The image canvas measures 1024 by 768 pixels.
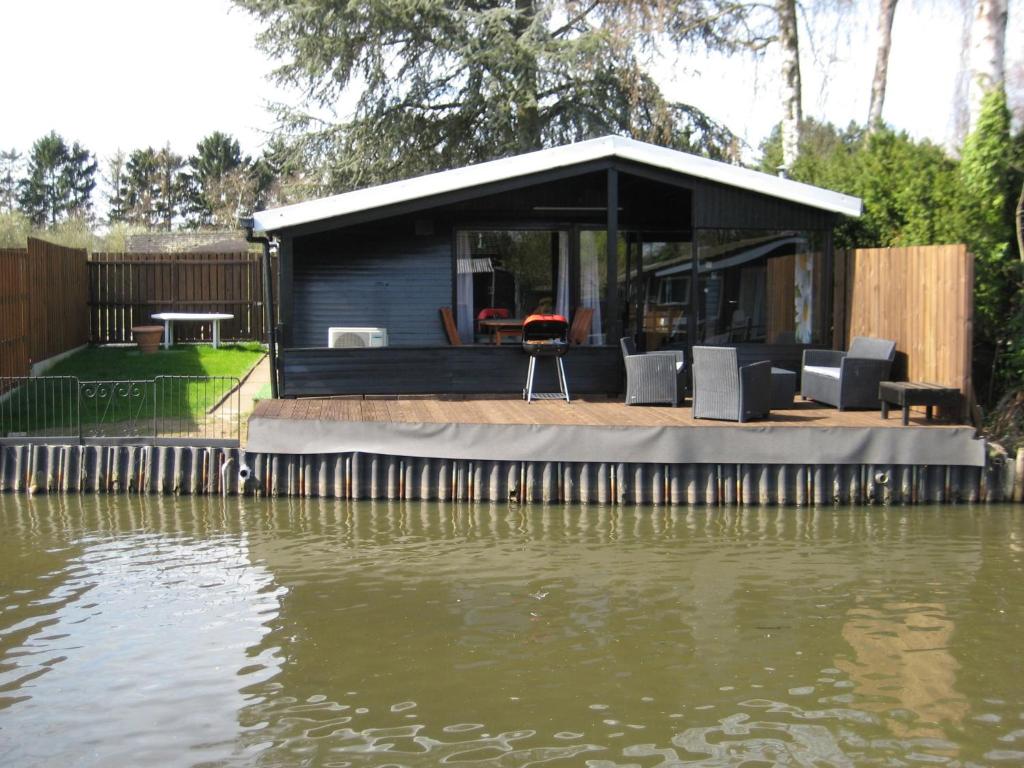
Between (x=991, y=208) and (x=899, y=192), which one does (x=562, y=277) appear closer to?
(x=899, y=192)

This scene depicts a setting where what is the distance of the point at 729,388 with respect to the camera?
10625 mm

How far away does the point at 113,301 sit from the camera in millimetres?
20328

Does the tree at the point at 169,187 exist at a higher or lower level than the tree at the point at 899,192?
higher

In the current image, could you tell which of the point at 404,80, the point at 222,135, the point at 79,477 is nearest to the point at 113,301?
the point at 404,80

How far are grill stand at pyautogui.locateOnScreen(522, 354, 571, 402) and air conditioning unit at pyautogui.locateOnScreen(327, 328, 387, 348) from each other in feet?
6.18

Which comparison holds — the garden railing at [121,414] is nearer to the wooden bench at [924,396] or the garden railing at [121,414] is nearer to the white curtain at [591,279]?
the white curtain at [591,279]

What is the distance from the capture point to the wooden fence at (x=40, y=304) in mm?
13875

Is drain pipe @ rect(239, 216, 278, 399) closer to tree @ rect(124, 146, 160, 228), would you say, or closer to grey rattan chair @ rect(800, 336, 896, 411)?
grey rattan chair @ rect(800, 336, 896, 411)

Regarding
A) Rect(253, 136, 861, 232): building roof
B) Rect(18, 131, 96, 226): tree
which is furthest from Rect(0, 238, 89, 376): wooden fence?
Rect(18, 131, 96, 226): tree

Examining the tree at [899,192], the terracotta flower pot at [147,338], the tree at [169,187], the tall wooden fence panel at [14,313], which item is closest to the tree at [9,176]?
the tree at [169,187]

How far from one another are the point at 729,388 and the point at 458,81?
14062 mm

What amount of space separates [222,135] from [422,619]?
45.7 m

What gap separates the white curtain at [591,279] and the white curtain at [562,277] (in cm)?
19

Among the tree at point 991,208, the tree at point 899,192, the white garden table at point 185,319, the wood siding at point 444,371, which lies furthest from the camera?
the white garden table at point 185,319
